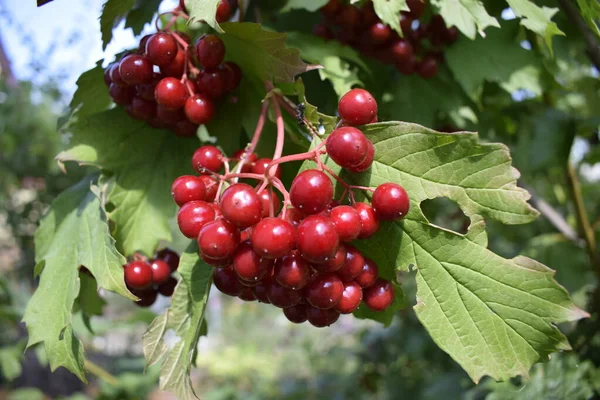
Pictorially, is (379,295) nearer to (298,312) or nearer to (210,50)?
(298,312)

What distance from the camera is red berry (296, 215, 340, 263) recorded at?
2.24ft

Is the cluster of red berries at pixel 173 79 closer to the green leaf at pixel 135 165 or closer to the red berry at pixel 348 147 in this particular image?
the green leaf at pixel 135 165

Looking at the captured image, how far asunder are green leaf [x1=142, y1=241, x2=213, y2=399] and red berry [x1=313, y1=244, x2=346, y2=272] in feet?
0.74

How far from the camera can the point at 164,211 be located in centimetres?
110

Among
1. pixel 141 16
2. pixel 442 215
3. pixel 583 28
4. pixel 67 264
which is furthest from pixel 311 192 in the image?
pixel 442 215

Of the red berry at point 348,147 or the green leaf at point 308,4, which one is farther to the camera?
the green leaf at point 308,4

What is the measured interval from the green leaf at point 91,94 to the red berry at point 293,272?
621mm

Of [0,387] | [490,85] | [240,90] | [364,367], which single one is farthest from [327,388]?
[0,387]

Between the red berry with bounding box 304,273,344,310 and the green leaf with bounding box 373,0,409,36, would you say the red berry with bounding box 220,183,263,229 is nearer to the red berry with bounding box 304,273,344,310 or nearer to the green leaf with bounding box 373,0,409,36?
the red berry with bounding box 304,273,344,310

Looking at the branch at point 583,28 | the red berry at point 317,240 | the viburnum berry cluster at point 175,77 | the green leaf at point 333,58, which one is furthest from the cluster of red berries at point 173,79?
the branch at point 583,28

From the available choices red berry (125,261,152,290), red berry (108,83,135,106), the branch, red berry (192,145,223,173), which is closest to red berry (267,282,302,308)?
red berry (192,145,223,173)

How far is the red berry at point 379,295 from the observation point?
2.67 ft

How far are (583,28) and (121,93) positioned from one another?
102cm

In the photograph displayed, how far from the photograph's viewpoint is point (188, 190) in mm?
817
